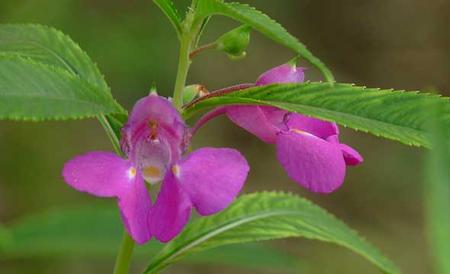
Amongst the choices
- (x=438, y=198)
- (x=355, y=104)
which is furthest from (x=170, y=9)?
(x=438, y=198)

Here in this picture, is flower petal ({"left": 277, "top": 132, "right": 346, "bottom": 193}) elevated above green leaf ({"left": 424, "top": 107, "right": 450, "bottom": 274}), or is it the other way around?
flower petal ({"left": 277, "top": 132, "right": 346, "bottom": 193})

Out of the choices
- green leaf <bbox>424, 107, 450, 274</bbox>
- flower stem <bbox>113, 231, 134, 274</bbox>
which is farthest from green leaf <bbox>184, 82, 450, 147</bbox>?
green leaf <bbox>424, 107, 450, 274</bbox>

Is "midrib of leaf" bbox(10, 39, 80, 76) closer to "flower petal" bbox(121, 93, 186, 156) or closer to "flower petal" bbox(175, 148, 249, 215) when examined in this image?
"flower petal" bbox(121, 93, 186, 156)

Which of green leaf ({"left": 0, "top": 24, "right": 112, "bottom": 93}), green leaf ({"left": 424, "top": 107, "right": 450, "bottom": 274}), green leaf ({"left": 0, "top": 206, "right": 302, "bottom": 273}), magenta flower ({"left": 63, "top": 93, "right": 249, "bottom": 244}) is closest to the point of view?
green leaf ({"left": 424, "top": 107, "right": 450, "bottom": 274})

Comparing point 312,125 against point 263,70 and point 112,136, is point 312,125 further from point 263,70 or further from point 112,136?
point 263,70

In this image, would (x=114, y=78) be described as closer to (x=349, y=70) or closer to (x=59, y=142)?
(x=59, y=142)

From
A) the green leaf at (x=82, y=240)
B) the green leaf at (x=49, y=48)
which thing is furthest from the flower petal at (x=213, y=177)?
the green leaf at (x=82, y=240)

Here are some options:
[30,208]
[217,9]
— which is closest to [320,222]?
[217,9]
